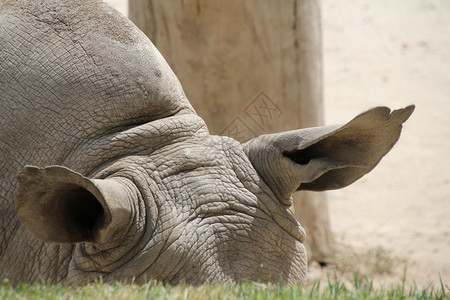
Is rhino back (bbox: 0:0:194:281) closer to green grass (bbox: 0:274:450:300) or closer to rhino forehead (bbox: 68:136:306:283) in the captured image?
rhino forehead (bbox: 68:136:306:283)

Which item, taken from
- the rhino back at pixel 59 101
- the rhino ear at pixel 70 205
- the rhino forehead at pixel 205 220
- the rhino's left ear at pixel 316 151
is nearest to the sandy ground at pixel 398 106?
the rhino's left ear at pixel 316 151

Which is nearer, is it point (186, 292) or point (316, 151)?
point (186, 292)

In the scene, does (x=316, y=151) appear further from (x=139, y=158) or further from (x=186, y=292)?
(x=186, y=292)

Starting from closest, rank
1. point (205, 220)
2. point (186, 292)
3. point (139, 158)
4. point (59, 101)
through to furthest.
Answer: point (186, 292) → point (205, 220) → point (139, 158) → point (59, 101)

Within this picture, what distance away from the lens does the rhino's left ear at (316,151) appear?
12.4 feet

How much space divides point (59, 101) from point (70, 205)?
698 millimetres

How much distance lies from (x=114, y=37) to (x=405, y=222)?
6.45 m

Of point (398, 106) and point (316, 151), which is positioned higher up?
point (398, 106)

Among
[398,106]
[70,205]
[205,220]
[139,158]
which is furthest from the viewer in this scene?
[398,106]

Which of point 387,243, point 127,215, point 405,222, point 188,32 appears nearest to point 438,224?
point 405,222

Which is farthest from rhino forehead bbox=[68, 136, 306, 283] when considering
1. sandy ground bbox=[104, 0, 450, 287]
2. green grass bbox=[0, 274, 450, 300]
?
sandy ground bbox=[104, 0, 450, 287]

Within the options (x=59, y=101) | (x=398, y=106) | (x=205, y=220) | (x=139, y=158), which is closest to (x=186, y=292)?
(x=205, y=220)

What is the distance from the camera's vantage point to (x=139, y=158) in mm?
3791

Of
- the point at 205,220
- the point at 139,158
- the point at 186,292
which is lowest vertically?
the point at 186,292
